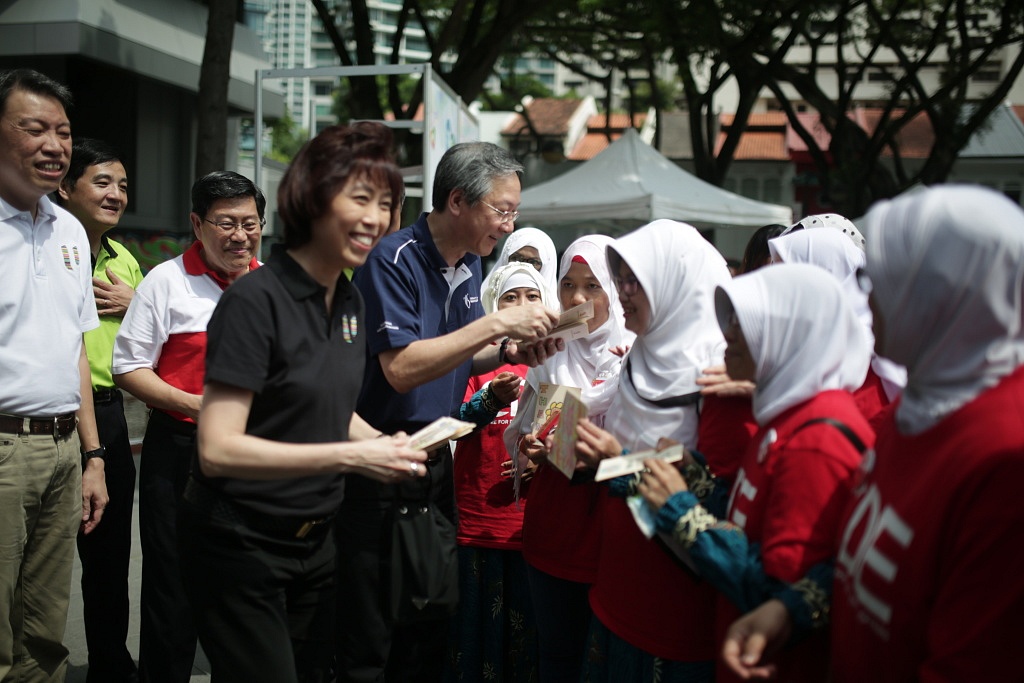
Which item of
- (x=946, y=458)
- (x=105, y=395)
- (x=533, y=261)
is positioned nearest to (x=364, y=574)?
(x=105, y=395)

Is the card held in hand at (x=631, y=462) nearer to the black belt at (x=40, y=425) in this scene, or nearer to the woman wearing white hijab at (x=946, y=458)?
the woman wearing white hijab at (x=946, y=458)

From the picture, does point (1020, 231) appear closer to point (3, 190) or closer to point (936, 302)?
point (936, 302)

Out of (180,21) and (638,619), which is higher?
(180,21)

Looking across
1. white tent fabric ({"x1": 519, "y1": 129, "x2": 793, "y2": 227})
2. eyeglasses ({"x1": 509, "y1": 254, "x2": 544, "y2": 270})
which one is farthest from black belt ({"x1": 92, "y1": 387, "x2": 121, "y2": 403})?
white tent fabric ({"x1": 519, "y1": 129, "x2": 793, "y2": 227})

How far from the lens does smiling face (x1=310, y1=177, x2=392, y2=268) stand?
2.46 metres

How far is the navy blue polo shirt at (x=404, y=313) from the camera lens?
3129mm

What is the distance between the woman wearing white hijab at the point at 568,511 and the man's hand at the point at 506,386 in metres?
0.09

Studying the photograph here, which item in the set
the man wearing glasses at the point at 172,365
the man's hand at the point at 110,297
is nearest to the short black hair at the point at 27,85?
the man wearing glasses at the point at 172,365

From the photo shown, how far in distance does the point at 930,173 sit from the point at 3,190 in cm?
1652

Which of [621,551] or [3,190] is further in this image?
[3,190]

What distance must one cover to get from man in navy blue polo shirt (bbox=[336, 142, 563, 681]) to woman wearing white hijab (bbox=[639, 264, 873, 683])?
1004mm

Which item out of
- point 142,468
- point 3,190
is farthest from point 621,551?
point 3,190

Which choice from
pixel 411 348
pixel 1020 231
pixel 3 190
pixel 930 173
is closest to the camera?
pixel 1020 231

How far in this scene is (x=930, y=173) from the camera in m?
16.7
